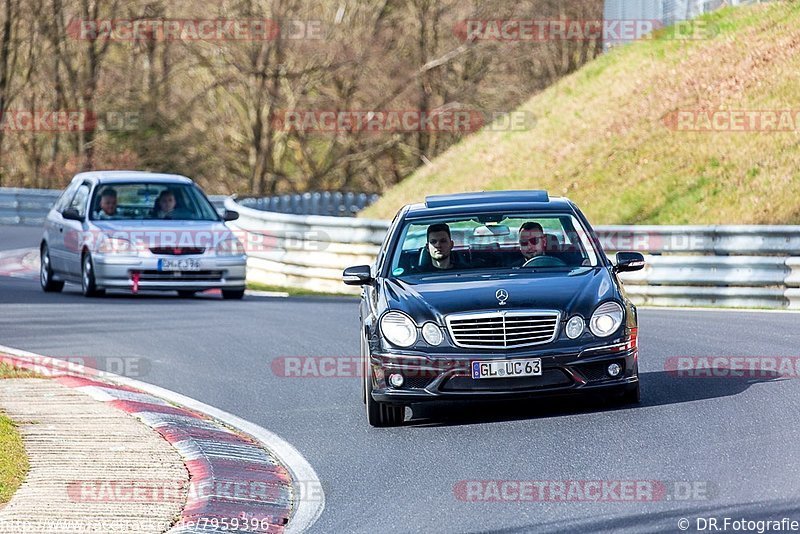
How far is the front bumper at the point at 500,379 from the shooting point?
345 inches

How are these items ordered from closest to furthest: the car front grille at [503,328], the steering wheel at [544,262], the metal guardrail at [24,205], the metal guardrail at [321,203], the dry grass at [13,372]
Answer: the car front grille at [503,328] → the steering wheel at [544,262] → the dry grass at [13,372] → the metal guardrail at [321,203] → the metal guardrail at [24,205]

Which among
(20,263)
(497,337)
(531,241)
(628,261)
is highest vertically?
(531,241)

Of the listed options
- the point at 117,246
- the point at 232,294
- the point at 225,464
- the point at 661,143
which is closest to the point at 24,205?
the point at 661,143

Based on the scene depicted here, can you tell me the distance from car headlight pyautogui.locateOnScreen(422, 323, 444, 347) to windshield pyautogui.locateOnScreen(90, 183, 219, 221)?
10.7m

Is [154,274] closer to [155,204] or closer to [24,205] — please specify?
[155,204]

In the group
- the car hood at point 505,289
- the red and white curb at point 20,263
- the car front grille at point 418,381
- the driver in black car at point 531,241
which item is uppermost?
the driver in black car at point 531,241

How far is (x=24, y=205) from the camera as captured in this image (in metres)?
36.8

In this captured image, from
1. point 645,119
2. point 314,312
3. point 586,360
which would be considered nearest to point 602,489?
point 586,360

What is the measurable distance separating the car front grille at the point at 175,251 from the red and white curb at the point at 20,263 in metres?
7.03

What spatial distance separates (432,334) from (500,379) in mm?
512

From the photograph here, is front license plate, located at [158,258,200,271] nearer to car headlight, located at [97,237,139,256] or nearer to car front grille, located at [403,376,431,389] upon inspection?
car headlight, located at [97,237,139,256]

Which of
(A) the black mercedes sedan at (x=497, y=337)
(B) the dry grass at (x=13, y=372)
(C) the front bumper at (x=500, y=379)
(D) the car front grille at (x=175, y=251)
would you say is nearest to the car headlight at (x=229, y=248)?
(D) the car front grille at (x=175, y=251)

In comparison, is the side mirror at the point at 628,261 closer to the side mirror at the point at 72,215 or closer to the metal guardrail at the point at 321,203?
the side mirror at the point at 72,215

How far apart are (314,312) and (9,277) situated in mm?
9078
